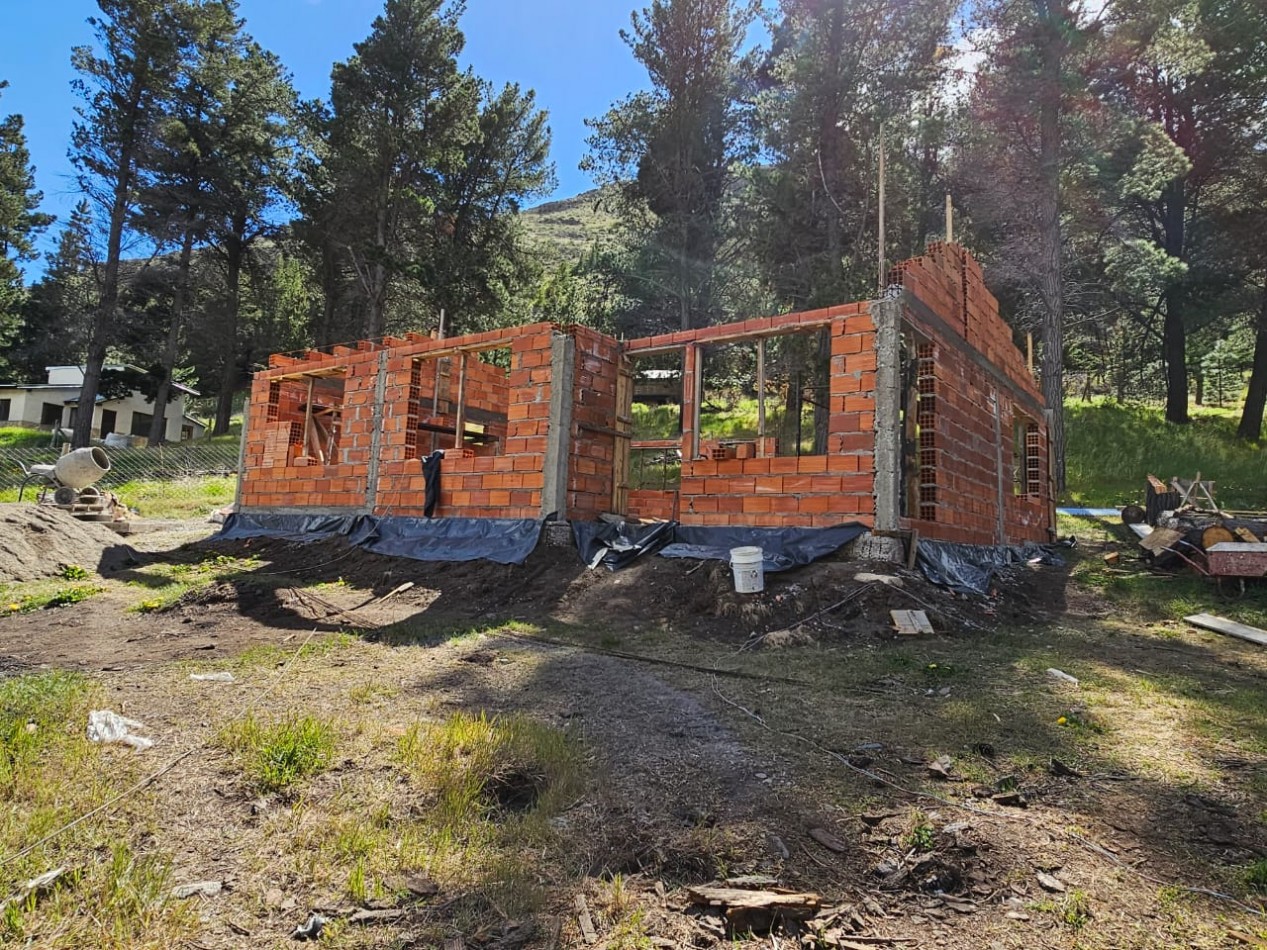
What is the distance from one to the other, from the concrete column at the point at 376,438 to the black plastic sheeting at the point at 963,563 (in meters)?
7.18

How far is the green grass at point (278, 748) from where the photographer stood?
2.54 meters

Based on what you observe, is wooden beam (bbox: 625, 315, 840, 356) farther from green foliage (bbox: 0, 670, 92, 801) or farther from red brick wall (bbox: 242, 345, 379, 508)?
green foliage (bbox: 0, 670, 92, 801)

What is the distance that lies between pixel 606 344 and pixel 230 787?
6876mm

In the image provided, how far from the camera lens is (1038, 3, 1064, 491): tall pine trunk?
563 inches

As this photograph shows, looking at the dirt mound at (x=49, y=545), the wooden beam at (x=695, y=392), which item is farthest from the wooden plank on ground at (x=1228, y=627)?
the dirt mound at (x=49, y=545)

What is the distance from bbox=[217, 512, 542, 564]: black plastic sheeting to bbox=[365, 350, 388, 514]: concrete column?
28 centimetres

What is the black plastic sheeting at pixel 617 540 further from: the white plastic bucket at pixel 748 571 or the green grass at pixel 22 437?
the green grass at pixel 22 437

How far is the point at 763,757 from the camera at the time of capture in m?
3.00

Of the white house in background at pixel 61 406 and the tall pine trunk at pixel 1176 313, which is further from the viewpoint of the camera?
the white house in background at pixel 61 406

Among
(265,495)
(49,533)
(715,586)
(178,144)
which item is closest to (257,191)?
(178,144)

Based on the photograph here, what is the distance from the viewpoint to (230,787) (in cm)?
249

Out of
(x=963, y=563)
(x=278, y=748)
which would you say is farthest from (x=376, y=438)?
(x=963, y=563)

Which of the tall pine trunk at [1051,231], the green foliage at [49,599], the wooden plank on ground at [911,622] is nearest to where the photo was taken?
the wooden plank on ground at [911,622]

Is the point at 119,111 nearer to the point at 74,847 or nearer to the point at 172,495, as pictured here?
the point at 172,495
